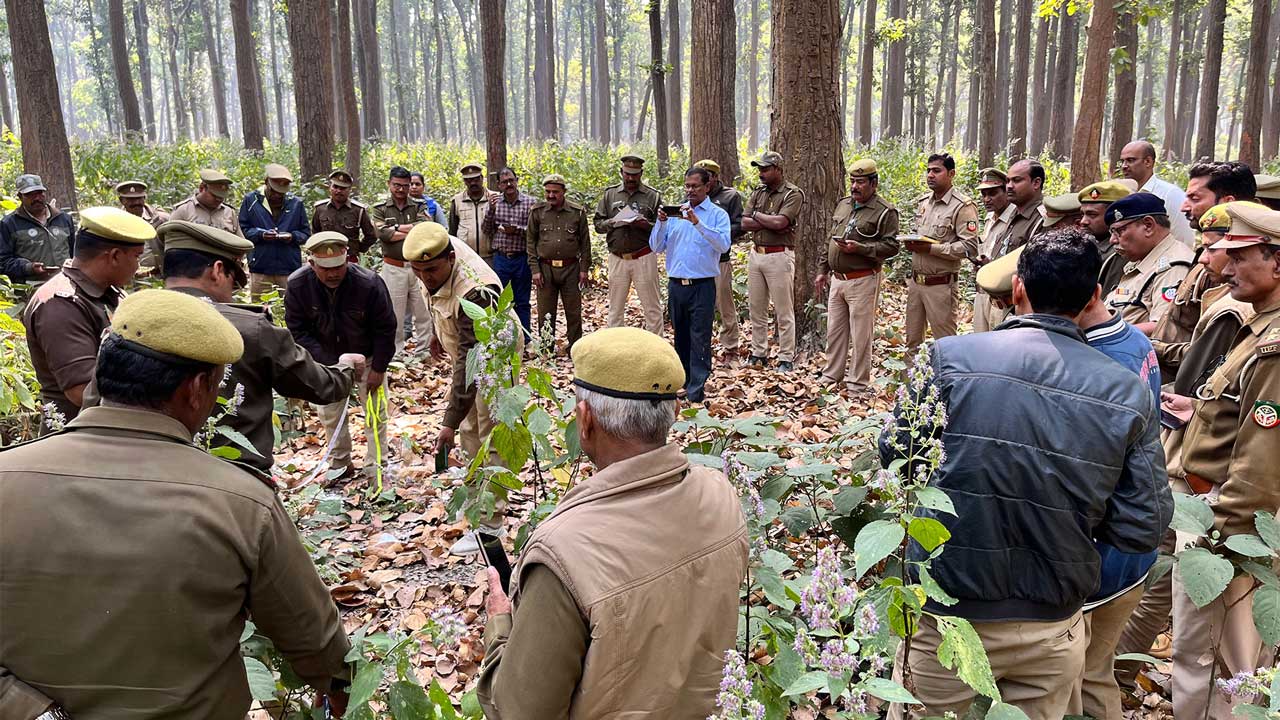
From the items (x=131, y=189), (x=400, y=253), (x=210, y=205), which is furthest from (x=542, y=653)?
(x=131, y=189)

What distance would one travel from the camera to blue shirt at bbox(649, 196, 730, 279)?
306 inches

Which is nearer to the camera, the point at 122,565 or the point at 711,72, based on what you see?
the point at 122,565

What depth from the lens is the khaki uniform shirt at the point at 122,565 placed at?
1.71 meters

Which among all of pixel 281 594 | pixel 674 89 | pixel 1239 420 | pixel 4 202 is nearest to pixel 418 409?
pixel 4 202

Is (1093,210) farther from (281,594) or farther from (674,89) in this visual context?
(674,89)

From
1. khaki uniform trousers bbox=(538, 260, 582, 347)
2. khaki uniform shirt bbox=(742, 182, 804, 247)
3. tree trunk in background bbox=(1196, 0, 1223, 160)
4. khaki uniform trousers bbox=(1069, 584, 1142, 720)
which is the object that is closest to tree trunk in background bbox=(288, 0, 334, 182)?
khaki uniform trousers bbox=(538, 260, 582, 347)

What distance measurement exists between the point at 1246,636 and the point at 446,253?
4.44 metres

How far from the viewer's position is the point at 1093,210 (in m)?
5.73

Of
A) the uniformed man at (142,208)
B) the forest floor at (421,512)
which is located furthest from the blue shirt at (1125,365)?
the uniformed man at (142,208)

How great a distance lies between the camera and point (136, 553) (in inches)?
67.6

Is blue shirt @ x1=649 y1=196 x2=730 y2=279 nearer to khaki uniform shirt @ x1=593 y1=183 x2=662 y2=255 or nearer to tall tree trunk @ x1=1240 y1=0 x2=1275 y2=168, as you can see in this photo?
khaki uniform shirt @ x1=593 y1=183 x2=662 y2=255

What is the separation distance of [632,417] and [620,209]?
24.6 feet

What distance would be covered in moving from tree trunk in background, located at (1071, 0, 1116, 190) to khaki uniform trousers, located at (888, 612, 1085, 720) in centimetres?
1230

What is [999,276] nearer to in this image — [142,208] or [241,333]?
[241,333]
